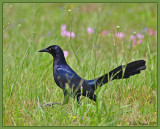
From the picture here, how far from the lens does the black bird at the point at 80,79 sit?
4.11m

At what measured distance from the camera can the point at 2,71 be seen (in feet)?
15.8

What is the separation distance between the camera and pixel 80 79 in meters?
4.31

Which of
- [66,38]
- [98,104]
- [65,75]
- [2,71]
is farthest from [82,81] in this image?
[66,38]

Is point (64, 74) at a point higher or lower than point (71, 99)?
higher

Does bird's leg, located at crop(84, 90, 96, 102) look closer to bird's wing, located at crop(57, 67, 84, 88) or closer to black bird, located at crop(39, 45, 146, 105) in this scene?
black bird, located at crop(39, 45, 146, 105)

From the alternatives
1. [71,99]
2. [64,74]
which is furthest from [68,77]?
[71,99]

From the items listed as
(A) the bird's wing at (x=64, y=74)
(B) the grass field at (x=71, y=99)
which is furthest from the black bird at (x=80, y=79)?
(B) the grass field at (x=71, y=99)

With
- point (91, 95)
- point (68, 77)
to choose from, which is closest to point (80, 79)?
point (68, 77)

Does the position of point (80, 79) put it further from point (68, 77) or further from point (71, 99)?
point (71, 99)

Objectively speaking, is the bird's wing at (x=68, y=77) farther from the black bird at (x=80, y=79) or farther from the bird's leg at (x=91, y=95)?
the bird's leg at (x=91, y=95)

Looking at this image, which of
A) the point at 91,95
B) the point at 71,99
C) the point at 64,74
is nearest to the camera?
the point at 91,95

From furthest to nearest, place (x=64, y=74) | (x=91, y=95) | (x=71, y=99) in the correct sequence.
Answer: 1. (x=71, y=99)
2. (x=64, y=74)
3. (x=91, y=95)

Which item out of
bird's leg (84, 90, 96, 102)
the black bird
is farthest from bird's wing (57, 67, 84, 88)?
bird's leg (84, 90, 96, 102)

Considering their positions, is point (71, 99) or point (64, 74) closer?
point (64, 74)
